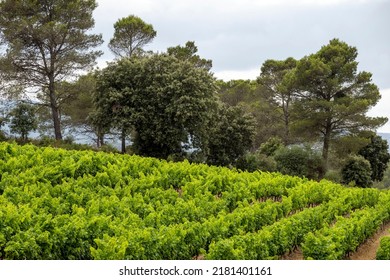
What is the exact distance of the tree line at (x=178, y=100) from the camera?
29.7 m

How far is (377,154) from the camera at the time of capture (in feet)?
133

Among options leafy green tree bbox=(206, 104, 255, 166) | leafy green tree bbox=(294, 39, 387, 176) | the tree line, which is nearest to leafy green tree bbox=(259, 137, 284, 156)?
the tree line

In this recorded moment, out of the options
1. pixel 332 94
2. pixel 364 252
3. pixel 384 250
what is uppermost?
pixel 332 94

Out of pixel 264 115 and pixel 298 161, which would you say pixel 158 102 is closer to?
pixel 298 161

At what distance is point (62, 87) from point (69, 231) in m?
30.4

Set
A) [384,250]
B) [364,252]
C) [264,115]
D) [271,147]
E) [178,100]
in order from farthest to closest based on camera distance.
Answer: [264,115] → [271,147] → [178,100] → [364,252] → [384,250]

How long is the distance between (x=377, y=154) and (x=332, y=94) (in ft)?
24.8

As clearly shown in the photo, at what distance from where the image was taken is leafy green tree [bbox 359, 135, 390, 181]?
130 feet

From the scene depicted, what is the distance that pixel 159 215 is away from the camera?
11734 millimetres

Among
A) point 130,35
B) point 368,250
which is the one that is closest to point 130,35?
point 130,35

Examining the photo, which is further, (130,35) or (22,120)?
(130,35)

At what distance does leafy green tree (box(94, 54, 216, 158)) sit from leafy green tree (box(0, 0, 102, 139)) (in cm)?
514

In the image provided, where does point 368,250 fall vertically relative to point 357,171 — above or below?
below

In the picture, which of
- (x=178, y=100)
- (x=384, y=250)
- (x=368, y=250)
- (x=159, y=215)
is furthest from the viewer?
(x=178, y=100)
